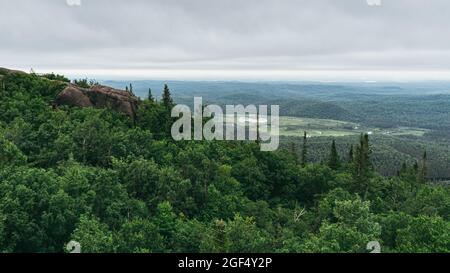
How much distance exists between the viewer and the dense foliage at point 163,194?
96.1 feet

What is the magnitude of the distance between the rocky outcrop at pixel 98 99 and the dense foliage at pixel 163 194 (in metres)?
1.63

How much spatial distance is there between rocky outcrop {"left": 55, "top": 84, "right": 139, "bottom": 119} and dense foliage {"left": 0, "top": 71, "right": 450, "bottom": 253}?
1.63m

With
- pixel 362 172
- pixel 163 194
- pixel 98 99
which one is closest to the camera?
pixel 163 194

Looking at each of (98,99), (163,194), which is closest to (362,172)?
(163,194)

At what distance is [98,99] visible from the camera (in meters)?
62.2

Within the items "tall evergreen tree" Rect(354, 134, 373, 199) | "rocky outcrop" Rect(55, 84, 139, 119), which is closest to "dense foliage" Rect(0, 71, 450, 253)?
"tall evergreen tree" Rect(354, 134, 373, 199)

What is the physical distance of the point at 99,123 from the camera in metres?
51.3

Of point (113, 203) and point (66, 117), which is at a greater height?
point (66, 117)

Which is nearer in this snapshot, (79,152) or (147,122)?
(79,152)

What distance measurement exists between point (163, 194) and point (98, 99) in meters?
26.3

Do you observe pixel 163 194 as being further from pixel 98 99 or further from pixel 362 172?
pixel 362 172
